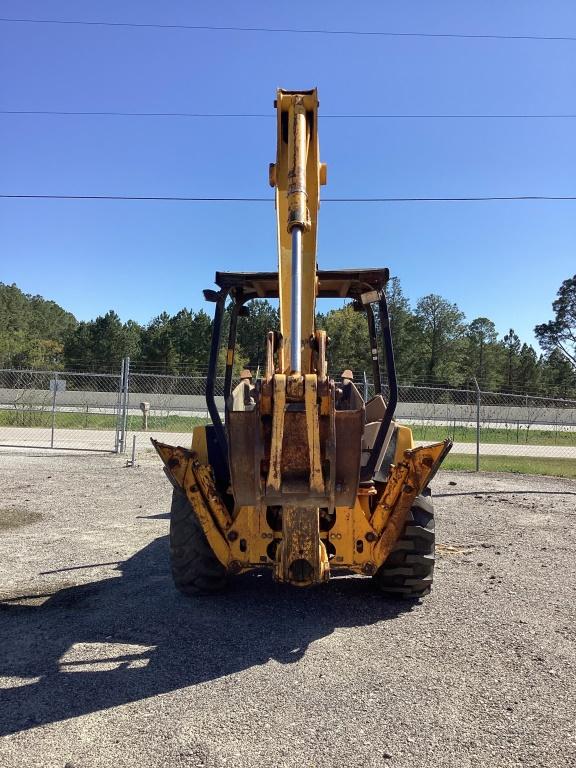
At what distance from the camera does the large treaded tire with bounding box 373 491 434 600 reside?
15.1ft

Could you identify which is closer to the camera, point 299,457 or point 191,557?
point 299,457

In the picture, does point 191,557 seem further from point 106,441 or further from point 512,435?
point 512,435

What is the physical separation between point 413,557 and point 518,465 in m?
13.2

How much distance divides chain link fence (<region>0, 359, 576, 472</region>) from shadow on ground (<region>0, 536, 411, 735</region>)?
11.4 m

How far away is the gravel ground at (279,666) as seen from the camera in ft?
8.98

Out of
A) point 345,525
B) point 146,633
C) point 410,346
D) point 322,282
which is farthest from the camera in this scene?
point 410,346

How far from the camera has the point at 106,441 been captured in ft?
60.3

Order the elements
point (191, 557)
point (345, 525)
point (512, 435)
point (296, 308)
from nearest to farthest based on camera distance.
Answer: point (296, 308)
point (345, 525)
point (191, 557)
point (512, 435)

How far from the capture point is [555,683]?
3.43 metres

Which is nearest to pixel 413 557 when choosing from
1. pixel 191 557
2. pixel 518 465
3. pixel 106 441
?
pixel 191 557

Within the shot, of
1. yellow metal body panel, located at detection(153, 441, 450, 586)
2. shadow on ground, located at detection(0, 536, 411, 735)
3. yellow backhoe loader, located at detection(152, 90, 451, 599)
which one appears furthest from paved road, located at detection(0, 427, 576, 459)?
yellow metal body panel, located at detection(153, 441, 450, 586)

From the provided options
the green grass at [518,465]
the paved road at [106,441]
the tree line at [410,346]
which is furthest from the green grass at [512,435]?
the tree line at [410,346]

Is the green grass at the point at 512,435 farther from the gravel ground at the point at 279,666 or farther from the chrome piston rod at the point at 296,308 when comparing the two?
the chrome piston rod at the point at 296,308

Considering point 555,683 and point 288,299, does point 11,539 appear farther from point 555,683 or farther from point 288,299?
point 555,683
